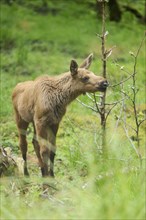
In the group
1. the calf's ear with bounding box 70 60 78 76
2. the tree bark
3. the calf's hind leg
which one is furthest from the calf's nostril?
the tree bark

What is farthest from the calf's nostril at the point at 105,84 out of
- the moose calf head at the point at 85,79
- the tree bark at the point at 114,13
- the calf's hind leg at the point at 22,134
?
the tree bark at the point at 114,13

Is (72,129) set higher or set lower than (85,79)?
lower

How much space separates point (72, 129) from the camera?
8.73 meters

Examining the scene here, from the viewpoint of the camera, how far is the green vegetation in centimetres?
479

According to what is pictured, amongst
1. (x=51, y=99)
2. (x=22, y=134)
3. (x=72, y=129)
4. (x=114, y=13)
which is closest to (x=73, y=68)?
(x=51, y=99)

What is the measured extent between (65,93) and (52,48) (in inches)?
322

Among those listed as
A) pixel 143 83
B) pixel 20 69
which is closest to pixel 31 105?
pixel 143 83

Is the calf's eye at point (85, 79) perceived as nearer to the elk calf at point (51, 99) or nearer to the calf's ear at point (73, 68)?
the elk calf at point (51, 99)

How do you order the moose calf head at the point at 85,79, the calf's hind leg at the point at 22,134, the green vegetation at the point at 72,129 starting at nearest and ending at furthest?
the green vegetation at the point at 72,129 → the moose calf head at the point at 85,79 → the calf's hind leg at the point at 22,134

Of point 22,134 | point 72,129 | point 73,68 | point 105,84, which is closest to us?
point 105,84

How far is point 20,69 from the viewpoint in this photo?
47.9 feet

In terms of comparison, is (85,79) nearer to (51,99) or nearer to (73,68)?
(73,68)

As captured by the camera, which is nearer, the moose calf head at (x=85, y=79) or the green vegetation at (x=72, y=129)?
the green vegetation at (x=72, y=129)

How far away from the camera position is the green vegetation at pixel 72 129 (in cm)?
479
